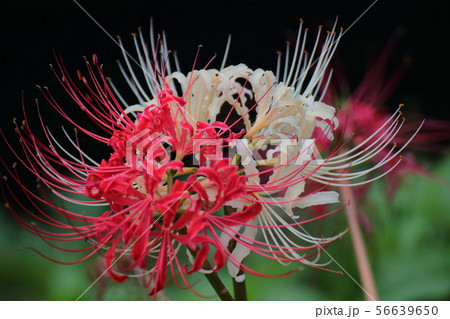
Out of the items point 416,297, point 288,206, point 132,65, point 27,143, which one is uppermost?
point 132,65

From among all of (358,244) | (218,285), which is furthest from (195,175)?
(358,244)

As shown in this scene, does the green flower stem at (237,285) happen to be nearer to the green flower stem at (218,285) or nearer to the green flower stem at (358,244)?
the green flower stem at (218,285)

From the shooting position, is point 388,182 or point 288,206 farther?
point 388,182

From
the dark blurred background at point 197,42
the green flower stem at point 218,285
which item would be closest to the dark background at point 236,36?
the dark blurred background at point 197,42

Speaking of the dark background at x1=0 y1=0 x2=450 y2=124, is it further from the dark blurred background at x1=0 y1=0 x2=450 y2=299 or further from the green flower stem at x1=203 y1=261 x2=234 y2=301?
the green flower stem at x1=203 y1=261 x2=234 y2=301

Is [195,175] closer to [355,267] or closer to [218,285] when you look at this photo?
[218,285]

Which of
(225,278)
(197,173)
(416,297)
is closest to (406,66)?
(416,297)

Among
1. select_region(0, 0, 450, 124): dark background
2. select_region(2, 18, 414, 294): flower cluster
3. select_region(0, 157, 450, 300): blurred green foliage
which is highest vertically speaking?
select_region(0, 0, 450, 124): dark background

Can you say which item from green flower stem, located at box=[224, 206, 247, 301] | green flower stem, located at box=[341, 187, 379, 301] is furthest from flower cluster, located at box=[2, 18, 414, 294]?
green flower stem, located at box=[341, 187, 379, 301]
